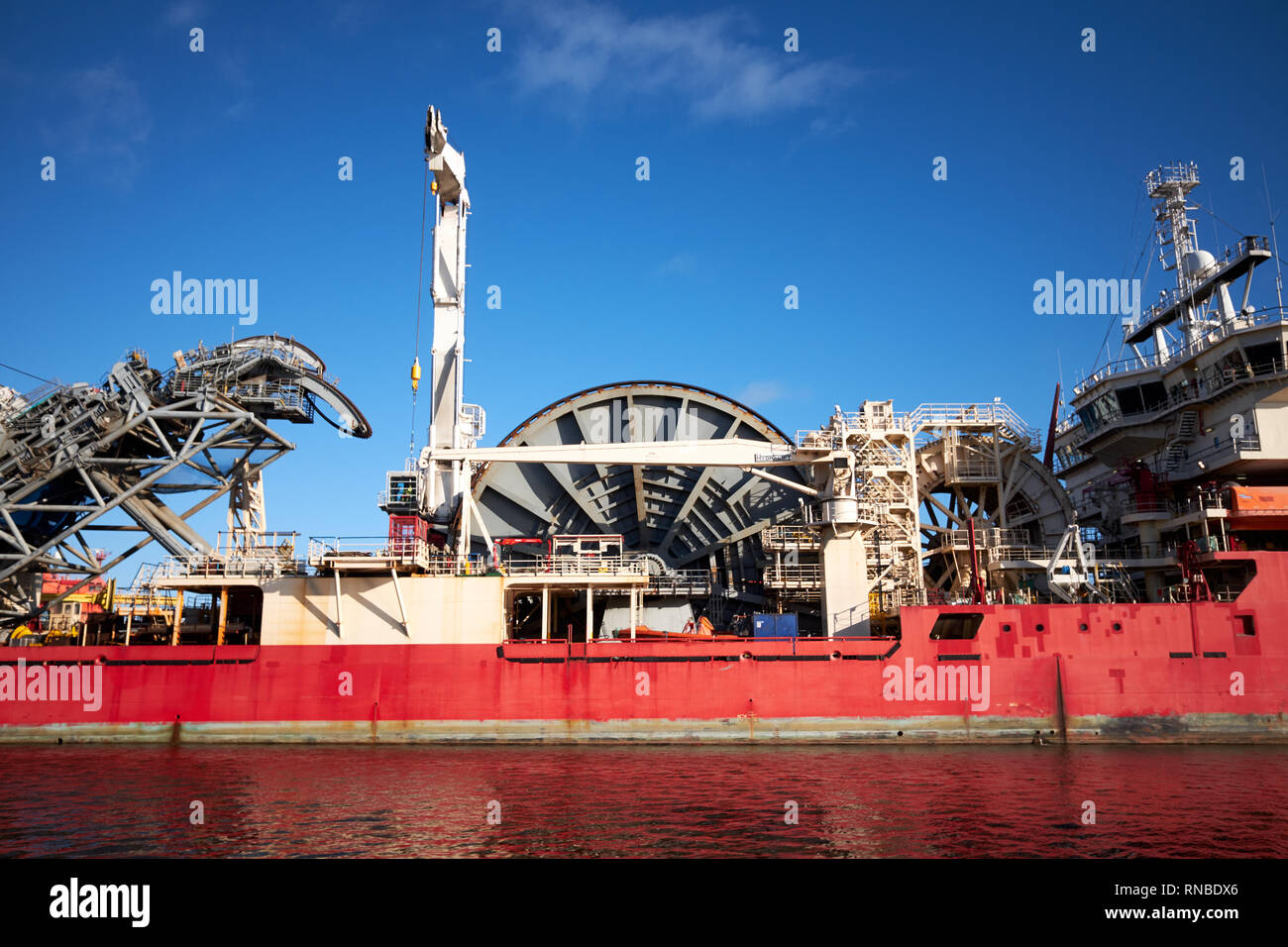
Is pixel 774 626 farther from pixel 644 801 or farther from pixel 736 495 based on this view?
pixel 644 801

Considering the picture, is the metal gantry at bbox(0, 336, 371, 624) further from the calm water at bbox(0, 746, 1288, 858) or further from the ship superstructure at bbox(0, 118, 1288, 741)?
the calm water at bbox(0, 746, 1288, 858)

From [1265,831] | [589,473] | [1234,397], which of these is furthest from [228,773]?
[1234,397]

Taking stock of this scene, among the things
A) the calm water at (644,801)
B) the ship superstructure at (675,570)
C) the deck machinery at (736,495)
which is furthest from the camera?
the deck machinery at (736,495)

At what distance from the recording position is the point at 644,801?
46.4ft

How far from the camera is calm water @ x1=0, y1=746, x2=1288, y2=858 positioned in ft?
37.2

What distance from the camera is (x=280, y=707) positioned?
871 inches

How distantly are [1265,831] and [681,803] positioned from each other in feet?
Answer: 28.8

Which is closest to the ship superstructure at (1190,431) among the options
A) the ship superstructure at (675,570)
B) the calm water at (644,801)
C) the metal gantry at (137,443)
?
the ship superstructure at (675,570)

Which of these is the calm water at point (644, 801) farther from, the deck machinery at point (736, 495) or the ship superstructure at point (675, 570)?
the deck machinery at point (736, 495)

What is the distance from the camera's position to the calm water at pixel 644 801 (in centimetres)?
1134

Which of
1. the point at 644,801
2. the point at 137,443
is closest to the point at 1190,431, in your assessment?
the point at 644,801
